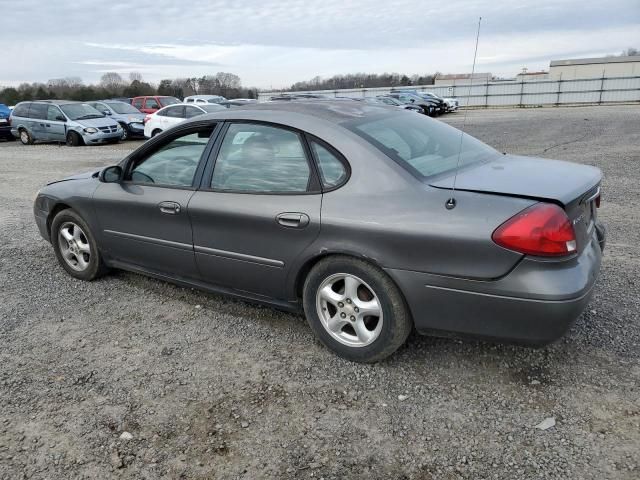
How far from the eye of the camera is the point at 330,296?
315 cm

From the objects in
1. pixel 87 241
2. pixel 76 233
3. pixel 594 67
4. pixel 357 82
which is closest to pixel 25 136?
pixel 76 233

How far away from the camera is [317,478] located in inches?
90.8

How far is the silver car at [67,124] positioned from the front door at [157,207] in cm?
1491

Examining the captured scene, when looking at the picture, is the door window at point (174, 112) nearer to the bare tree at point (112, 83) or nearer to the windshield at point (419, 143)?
the windshield at point (419, 143)

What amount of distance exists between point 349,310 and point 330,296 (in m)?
0.15

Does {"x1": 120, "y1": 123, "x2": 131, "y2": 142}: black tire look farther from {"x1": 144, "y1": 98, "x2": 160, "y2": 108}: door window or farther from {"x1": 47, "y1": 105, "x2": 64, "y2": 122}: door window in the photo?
{"x1": 144, "y1": 98, "x2": 160, "y2": 108}: door window

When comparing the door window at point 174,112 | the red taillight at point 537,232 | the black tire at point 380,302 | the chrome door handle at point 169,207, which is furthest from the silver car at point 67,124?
the red taillight at point 537,232

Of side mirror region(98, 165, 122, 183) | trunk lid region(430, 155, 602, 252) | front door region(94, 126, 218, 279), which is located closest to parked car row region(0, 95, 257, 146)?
side mirror region(98, 165, 122, 183)

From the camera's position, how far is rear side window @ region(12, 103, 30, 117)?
19.4m

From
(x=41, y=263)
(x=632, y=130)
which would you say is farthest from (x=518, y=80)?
(x=41, y=263)

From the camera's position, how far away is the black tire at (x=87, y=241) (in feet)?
14.8

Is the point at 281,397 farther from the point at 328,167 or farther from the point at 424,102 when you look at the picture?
the point at 424,102

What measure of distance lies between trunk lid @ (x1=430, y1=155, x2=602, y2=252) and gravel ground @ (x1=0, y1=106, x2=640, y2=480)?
2.82ft

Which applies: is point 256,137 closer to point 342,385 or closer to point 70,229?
A: point 342,385
